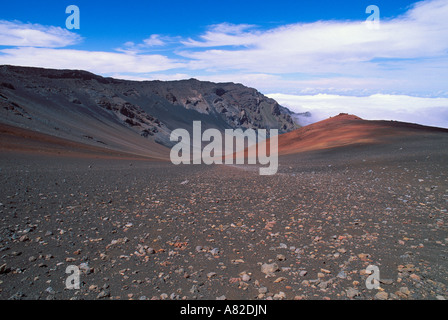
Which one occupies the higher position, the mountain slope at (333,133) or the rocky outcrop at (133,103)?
the rocky outcrop at (133,103)

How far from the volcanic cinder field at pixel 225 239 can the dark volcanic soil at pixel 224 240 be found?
0.02 m

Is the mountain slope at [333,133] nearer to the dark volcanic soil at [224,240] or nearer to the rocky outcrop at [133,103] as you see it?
the dark volcanic soil at [224,240]

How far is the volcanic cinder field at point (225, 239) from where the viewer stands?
12.6ft

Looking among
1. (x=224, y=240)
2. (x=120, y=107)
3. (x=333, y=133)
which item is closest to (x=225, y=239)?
(x=224, y=240)

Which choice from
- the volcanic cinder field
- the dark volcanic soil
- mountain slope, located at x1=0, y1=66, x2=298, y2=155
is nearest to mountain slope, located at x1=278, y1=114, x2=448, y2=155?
mountain slope, located at x1=0, y1=66, x2=298, y2=155

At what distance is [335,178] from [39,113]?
3949 cm

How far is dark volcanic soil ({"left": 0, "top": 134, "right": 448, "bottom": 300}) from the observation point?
383 centimetres

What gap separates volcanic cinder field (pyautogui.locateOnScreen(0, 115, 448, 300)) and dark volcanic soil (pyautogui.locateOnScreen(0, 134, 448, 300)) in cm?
2

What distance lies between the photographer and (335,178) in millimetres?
11508

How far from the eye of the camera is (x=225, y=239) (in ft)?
18.0

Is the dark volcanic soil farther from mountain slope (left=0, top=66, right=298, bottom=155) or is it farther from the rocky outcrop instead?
the rocky outcrop

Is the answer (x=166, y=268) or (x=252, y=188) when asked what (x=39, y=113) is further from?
(x=166, y=268)

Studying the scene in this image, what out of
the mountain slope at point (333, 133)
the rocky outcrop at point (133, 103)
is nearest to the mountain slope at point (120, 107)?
the rocky outcrop at point (133, 103)

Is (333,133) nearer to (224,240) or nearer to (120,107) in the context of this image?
(224,240)
